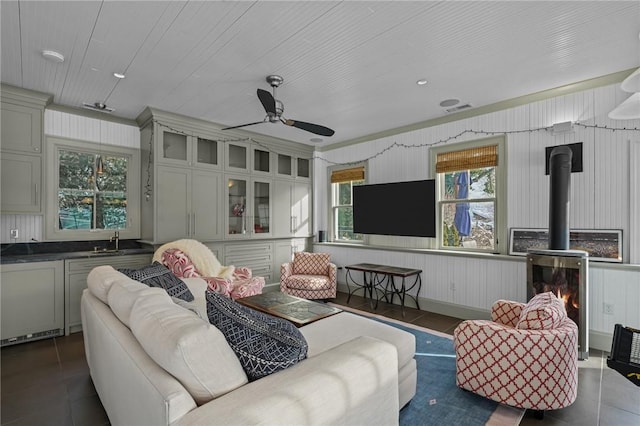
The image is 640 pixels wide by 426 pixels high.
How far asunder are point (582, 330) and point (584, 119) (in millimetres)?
2097

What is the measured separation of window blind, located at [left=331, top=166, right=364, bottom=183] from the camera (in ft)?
18.1

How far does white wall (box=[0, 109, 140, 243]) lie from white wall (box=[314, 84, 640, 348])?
12.9ft

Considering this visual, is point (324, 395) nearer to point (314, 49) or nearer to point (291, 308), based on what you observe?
point (291, 308)

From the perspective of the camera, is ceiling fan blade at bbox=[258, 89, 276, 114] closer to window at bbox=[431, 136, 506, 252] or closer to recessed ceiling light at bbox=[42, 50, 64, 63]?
recessed ceiling light at bbox=[42, 50, 64, 63]

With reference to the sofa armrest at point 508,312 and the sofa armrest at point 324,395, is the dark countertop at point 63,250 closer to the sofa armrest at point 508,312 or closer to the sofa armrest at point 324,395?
the sofa armrest at point 324,395

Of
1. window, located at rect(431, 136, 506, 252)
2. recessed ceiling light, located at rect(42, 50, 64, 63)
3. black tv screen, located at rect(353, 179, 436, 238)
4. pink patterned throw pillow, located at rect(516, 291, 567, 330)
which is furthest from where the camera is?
black tv screen, located at rect(353, 179, 436, 238)

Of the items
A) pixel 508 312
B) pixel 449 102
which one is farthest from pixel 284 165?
pixel 508 312

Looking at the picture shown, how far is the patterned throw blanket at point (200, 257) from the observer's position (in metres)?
3.96

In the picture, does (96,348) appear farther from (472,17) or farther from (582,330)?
(582,330)

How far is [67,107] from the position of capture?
406 centimetres

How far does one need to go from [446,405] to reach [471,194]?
279cm

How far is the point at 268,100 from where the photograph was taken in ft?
9.53

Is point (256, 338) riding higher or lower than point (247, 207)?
lower

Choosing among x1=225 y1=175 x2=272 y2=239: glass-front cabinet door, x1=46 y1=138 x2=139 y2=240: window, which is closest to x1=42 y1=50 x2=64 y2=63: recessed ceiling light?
x1=46 y1=138 x2=139 y2=240: window
